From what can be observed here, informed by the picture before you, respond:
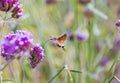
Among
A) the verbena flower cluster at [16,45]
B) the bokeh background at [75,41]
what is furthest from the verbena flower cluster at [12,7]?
the bokeh background at [75,41]

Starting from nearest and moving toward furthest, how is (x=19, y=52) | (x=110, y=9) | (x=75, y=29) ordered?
(x=19, y=52)
(x=75, y=29)
(x=110, y=9)

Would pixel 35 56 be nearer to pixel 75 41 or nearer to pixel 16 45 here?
pixel 16 45

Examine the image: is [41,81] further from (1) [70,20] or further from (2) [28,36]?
(2) [28,36]

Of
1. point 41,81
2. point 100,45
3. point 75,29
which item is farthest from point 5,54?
point 100,45

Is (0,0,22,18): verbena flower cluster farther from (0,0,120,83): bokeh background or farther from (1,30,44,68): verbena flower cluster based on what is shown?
(0,0,120,83): bokeh background

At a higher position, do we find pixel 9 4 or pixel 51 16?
pixel 9 4

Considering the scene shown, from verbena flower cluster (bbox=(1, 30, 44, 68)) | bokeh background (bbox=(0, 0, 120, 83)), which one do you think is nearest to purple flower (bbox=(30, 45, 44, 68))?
verbena flower cluster (bbox=(1, 30, 44, 68))

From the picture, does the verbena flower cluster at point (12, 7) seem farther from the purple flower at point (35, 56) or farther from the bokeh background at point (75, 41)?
the bokeh background at point (75, 41)
